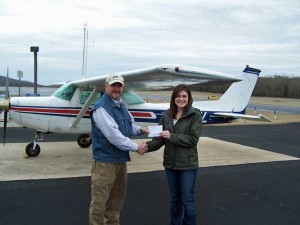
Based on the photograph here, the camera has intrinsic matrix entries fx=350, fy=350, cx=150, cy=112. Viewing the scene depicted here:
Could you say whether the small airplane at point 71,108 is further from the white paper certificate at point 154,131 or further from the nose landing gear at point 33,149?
the white paper certificate at point 154,131

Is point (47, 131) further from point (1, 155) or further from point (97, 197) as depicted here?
point (97, 197)

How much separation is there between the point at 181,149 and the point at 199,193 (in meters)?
2.24

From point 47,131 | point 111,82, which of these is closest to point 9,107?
point 47,131

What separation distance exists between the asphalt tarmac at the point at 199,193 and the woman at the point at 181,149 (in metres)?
0.73

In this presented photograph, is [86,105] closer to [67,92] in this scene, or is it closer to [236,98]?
[67,92]

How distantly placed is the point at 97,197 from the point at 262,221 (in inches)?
89.2

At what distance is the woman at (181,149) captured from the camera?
3.68 meters

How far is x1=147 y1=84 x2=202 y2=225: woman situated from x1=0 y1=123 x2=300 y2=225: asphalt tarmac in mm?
730

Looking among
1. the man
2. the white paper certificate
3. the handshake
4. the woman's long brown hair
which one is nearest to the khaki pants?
the man

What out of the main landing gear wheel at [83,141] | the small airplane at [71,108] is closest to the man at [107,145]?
the small airplane at [71,108]

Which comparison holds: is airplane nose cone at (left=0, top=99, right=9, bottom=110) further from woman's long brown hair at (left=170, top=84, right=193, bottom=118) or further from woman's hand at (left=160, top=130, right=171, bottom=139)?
woman's hand at (left=160, top=130, right=171, bottom=139)

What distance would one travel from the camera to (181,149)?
372cm

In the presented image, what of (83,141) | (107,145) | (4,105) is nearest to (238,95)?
(83,141)

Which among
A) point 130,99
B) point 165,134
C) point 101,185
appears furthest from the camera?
point 130,99
